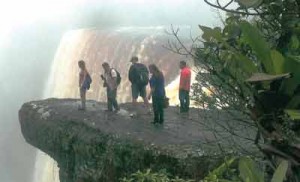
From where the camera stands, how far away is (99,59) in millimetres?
16484

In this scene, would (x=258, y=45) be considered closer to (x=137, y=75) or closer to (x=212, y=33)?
(x=212, y=33)

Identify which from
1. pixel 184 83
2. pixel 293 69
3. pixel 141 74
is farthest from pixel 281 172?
pixel 141 74

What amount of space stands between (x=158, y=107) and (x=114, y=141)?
0.78 meters

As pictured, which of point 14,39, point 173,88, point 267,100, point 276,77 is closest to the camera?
point 276,77

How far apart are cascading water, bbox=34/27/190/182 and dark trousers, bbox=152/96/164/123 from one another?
376cm

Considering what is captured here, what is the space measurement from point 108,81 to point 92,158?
120cm

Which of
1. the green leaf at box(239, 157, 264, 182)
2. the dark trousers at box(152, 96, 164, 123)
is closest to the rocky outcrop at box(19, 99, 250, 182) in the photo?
the dark trousers at box(152, 96, 164, 123)

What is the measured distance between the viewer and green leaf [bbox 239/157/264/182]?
1713 mm

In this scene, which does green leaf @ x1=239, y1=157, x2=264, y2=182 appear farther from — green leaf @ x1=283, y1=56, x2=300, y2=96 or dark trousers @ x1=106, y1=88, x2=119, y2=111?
dark trousers @ x1=106, y1=88, x2=119, y2=111

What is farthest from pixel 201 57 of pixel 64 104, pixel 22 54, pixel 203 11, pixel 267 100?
pixel 22 54

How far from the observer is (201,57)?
258 centimetres

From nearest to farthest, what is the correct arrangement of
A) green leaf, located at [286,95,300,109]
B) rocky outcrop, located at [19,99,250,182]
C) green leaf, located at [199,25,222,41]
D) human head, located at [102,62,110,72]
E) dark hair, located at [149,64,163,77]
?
green leaf, located at [286,95,300,109] < green leaf, located at [199,25,222,41] < rocky outcrop, located at [19,99,250,182] < dark hair, located at [149,64,163,77] < human head, located at [102,62,110,72]

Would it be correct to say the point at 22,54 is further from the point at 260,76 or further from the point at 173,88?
the point at 260,76

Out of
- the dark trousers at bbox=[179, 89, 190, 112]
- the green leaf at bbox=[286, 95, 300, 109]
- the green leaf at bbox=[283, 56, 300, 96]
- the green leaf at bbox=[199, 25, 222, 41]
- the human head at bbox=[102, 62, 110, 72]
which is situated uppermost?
the human head at bbox=[102, 62, 110, 72]
